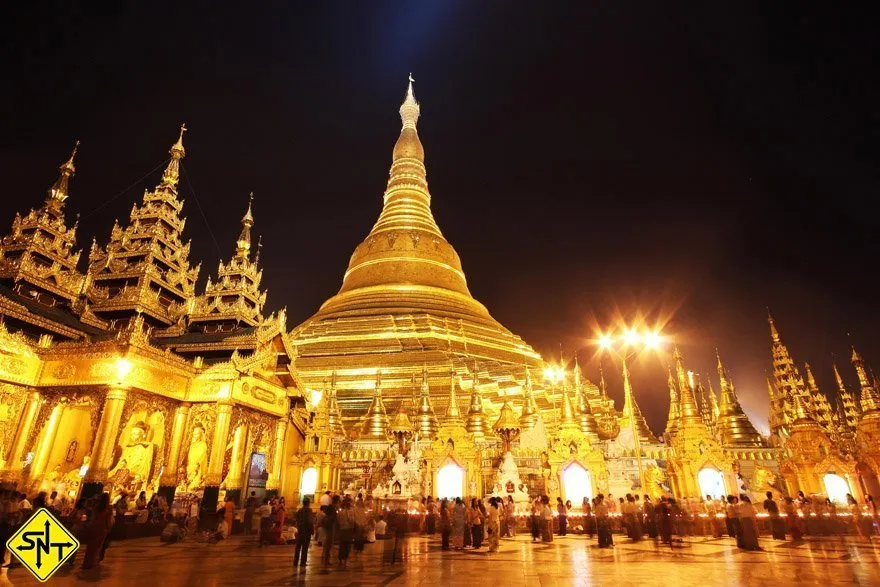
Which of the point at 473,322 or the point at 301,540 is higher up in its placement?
the point at 473,322

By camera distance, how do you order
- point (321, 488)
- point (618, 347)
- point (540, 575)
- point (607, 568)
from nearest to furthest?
1. point (540, 575)
2. point (607, 568)
3. point (618, 347)
4. point (321, 488)

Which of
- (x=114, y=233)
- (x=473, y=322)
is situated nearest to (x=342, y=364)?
(x=473, y=322)

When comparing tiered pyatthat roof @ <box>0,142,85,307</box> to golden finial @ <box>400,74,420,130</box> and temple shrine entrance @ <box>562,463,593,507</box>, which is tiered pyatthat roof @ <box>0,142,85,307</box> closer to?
temple shrine entrance @ <box>562,463,593,507</box>

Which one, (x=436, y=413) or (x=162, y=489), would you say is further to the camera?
(x=436, y=413)

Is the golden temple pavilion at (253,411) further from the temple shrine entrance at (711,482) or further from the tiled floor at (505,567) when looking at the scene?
the tiled floor at (505,567)

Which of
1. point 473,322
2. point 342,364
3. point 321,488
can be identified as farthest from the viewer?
point 473,322

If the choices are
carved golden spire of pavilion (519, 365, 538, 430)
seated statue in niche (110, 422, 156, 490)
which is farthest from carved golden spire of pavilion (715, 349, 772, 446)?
seated statue in niche (110, 422, 156, 490)

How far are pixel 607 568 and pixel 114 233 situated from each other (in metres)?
18.9

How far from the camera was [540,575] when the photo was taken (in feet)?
19.5

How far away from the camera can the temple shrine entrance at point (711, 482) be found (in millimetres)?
14666

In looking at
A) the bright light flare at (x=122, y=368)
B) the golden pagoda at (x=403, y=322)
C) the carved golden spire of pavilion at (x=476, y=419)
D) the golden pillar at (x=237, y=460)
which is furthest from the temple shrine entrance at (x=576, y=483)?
the bright light flare at (x=122, y=368)

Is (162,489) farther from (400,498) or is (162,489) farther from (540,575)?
(540,575)

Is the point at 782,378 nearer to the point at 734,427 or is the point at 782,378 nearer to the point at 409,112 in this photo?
the point at 734,427

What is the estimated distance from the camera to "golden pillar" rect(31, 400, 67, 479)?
442 inches
